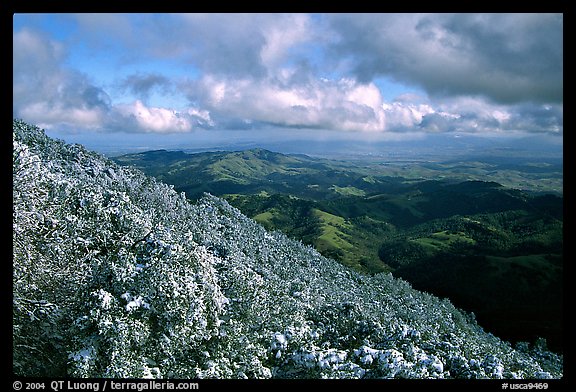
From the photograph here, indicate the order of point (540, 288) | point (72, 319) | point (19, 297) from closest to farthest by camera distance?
point (19, 297) < point (72, 319) < point (540, 288)

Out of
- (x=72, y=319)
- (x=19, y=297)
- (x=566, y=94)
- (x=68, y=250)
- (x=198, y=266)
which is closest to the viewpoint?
(x=566, y=94)

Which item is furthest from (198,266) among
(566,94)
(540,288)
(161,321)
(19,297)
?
(540,288)

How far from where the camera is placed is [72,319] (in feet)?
56.2

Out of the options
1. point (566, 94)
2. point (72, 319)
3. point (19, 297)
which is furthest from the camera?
point (72, 319)

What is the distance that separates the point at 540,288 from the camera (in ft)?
604

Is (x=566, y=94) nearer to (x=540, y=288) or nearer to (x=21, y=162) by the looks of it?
(x=21, y=162)

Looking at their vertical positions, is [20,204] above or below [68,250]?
above
